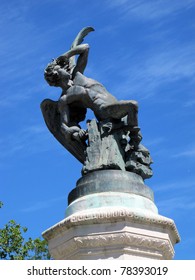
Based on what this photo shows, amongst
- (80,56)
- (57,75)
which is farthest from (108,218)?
(80,56)

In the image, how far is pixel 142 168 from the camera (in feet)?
33.9

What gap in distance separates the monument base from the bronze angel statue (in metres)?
1.46

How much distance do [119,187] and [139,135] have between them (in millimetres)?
1072

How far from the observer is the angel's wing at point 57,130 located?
10.7 m

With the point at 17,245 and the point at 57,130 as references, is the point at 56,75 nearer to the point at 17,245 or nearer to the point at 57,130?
the point at 57,130

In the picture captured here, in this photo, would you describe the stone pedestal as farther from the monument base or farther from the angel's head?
the angel's head

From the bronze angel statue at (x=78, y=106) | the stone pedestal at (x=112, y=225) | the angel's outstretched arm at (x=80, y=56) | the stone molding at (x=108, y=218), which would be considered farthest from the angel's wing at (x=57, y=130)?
the stone molding at (x=108, y=218)

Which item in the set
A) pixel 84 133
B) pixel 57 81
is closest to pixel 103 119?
pixel 84 133

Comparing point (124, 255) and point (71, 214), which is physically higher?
point (71, 214)

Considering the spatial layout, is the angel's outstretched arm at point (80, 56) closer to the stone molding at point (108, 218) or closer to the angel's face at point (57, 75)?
the angel's face at point (57, 75)
